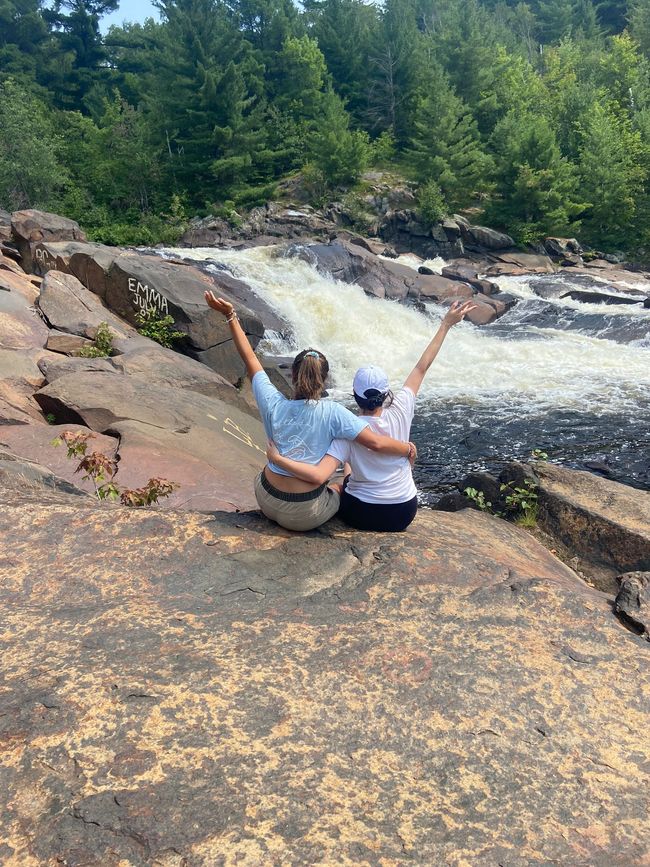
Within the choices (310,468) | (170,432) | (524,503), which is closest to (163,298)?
(170,432)

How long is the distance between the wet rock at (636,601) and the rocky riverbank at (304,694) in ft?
0.09

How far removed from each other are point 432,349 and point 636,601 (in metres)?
1.98

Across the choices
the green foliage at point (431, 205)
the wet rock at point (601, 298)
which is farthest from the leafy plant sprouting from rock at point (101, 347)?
the green foliage at point (431, 205)

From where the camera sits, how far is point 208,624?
127 inches

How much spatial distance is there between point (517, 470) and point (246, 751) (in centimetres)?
516

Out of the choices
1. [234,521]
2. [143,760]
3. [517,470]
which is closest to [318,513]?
[234,521]

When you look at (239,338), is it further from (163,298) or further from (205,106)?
(205,106)

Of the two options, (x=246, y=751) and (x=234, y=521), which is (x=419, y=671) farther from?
(x=234, y=521)

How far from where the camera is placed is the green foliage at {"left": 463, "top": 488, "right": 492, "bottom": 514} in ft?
22.9

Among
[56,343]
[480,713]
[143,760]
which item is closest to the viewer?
[143,760]

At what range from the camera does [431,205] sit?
39.8 meters

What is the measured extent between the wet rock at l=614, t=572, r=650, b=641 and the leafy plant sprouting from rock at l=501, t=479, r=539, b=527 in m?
2.50

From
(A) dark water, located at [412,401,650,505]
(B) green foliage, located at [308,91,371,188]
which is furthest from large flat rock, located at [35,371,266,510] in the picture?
(B) green foliage, located at [308,91,371,188]

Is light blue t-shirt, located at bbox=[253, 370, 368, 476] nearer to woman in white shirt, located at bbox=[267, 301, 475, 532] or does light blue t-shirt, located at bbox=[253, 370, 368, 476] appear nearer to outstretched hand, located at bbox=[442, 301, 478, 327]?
woman in white shirt, located at bbox=[267, 301, 475, 532]
